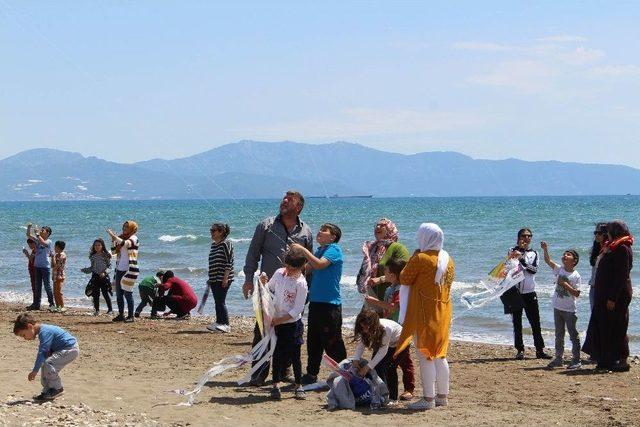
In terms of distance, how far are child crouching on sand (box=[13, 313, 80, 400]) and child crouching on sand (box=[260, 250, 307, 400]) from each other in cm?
172

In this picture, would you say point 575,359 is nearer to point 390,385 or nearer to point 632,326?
point 390,385

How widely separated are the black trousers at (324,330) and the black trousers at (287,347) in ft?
0.60

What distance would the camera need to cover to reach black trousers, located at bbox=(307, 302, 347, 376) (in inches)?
350

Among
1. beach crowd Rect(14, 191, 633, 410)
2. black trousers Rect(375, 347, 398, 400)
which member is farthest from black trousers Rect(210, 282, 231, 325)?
black trousers Rect(375, 347, 398, 400)

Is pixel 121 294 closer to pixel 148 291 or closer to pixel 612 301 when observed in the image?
pixel 148 291

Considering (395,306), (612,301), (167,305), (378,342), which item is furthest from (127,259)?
(612,301)

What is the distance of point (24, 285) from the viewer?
24797mm

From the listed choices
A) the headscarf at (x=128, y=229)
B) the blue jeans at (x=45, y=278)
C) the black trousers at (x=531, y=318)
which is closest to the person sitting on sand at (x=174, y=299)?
the blue jeans at (x=45, y=278)

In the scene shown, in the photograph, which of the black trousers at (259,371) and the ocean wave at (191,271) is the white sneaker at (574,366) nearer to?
the black trousers at (259,371)

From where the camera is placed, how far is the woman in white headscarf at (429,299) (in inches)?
314

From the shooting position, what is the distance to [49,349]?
26.8ft

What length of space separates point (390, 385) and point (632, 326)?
8.51 m

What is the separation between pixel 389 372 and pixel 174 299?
7.97 meters

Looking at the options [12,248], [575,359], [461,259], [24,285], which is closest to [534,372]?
[575,359]
